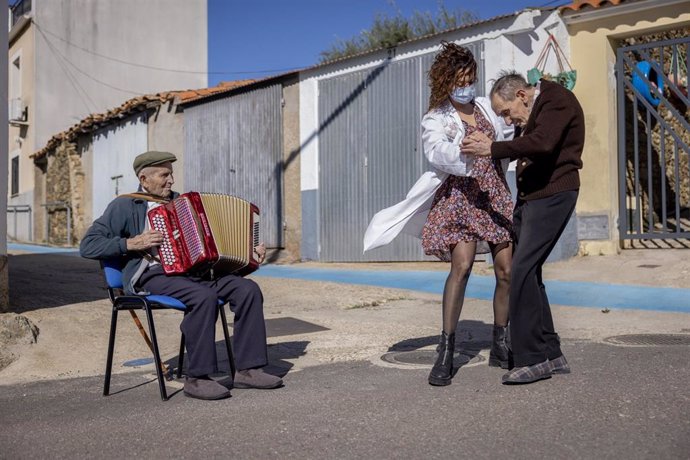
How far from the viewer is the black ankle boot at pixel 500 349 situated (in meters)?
4.59

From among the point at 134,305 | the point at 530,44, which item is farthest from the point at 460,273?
the point at 530,44

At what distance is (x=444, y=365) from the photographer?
168 inches

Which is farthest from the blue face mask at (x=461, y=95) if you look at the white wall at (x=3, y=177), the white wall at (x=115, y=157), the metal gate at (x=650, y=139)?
the white wall at (x=115, y=157)

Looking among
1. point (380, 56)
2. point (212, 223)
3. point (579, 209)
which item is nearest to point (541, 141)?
point (212, 223)

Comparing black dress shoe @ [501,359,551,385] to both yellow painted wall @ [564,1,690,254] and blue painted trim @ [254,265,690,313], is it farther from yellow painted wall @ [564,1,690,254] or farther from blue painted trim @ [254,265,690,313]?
yellow painted wall @ [564,1,690,254]

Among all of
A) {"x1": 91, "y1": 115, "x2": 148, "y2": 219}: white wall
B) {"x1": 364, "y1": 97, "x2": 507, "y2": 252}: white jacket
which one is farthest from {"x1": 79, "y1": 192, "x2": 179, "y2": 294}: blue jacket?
{"x1": 91, "y1": 115, "x2": 148, "y2": 219}: white wall

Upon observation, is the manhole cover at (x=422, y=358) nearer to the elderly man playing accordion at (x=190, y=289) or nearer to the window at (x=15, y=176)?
the elderly man playing accordion at (x=190, y=289)

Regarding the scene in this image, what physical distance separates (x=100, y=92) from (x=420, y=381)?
81.9 ft

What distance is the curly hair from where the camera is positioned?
14.8 ft

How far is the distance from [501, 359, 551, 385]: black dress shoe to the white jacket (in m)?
1.09

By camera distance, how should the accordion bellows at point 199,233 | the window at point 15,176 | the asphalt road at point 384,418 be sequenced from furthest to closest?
the window at point 15,176 → the accordion bellows at point 199,233 → the asphalt road at point 384,418

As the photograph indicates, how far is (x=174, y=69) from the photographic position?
2850 centimetres

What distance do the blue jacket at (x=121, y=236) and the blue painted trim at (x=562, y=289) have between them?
16.1 ft

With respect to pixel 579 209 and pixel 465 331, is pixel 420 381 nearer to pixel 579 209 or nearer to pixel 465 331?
pixel 465 331
